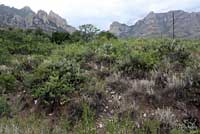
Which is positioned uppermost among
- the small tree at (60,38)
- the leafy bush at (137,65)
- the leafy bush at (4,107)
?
the small tree at (60,38)

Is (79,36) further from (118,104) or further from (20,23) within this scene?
(20,23)

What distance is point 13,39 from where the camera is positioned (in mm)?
15969

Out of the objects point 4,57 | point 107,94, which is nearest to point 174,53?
point 107,94

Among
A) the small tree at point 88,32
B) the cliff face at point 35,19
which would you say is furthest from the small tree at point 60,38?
the cliff face at point 35,19

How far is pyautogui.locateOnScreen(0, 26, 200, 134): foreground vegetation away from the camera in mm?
6551

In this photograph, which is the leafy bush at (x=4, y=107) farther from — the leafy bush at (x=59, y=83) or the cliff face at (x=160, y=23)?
the cliff face at (x=160, y=23)

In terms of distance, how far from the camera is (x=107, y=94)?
7973mm

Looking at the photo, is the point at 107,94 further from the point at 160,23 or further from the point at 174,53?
the point at 160,23

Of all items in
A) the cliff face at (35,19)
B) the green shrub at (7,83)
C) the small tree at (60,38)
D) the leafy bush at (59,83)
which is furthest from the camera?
the cliff face at (35,19)

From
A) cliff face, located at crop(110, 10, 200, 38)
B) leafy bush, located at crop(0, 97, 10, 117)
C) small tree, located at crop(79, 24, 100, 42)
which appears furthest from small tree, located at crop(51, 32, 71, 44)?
cliff face, located at crop(110, 10, 200, 38)

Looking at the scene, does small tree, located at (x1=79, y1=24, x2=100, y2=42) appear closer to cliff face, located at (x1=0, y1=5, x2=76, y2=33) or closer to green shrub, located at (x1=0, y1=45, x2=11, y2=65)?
green shrub, located at (x1=0, y1=45, x2=11, y2=65)

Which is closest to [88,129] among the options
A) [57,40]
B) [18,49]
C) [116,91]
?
[116,91]

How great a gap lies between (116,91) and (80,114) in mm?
1262

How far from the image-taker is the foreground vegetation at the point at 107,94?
258 inches
